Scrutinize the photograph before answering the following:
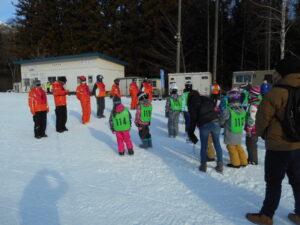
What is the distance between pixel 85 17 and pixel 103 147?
118 feet

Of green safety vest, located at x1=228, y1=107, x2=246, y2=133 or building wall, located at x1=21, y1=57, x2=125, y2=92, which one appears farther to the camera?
building wall, located at x1=21, y1=57, x2=125, y2=92

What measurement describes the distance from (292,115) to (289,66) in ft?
1.64

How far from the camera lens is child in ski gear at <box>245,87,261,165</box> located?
4.69 m

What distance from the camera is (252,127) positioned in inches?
184

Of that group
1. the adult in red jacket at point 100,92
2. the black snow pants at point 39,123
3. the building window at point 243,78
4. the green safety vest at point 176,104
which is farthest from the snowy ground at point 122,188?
the building window at point 243,78

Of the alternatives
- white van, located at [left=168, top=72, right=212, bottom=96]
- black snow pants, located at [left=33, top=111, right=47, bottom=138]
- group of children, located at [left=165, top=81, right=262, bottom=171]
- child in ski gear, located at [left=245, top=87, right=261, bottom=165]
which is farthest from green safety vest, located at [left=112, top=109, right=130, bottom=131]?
white van, located at [left=168, top=72, right=212, bottom=96]

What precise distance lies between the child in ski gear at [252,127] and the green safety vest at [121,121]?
8.29 feet

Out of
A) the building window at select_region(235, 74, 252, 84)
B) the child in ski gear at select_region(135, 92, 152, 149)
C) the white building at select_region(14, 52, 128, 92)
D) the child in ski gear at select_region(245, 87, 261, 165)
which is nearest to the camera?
the child in ski gear at select_region(245, 87, 261, 165)

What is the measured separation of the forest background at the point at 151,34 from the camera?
1161 inches

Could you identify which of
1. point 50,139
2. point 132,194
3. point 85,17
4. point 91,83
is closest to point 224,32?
point 91,83

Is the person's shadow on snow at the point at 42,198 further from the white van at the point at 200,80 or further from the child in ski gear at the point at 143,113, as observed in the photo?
the white van at the point at 200,80

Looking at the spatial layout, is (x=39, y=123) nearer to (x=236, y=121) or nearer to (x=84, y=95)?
(x=84, y=95)

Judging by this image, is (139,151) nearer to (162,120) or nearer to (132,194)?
(132,194)

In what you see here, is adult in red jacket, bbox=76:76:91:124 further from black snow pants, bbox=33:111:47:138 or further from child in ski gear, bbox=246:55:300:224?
child in ski gear, bbox=246:55:300:224
